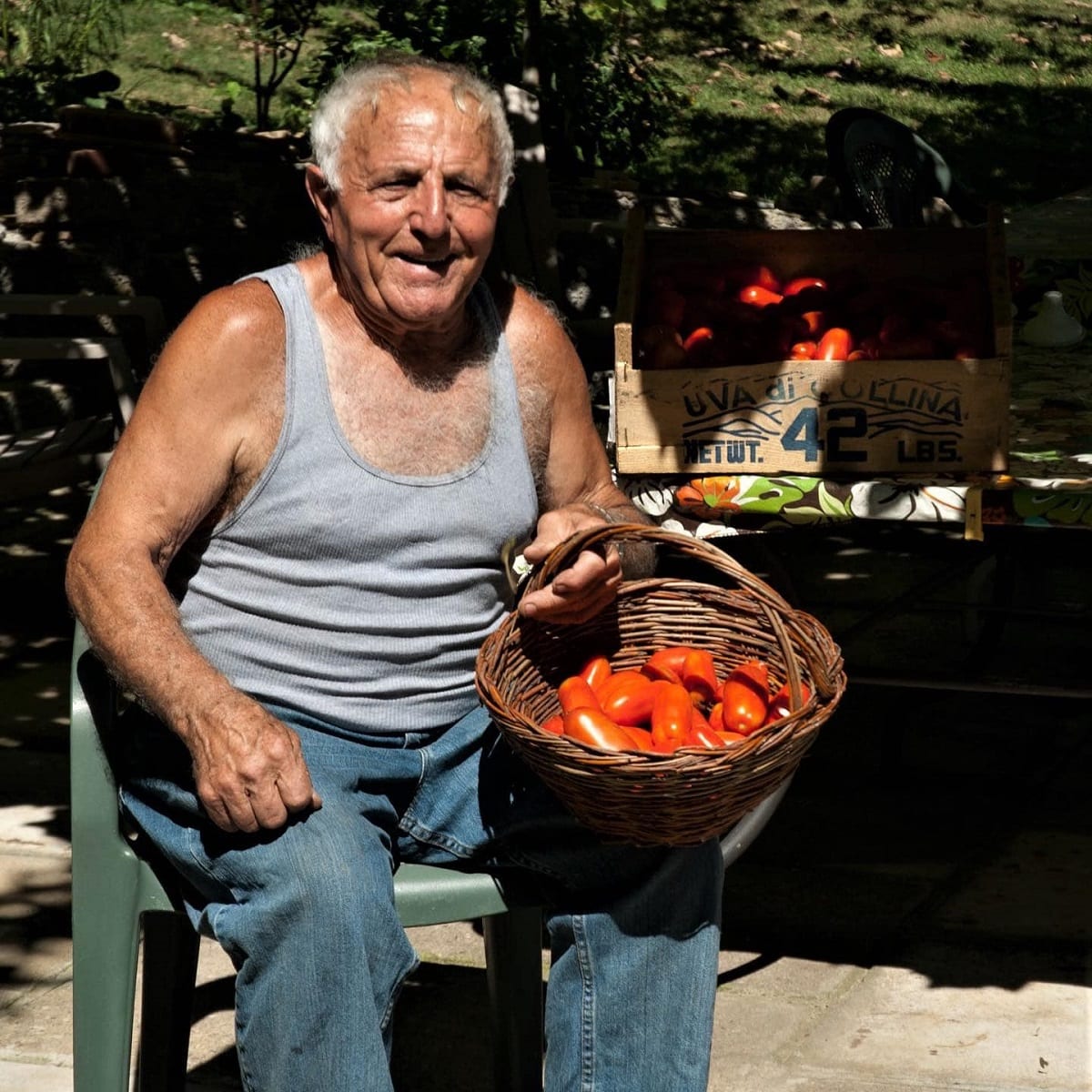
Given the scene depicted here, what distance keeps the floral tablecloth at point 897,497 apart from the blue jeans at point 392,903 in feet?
2.21

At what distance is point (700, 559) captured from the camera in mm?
2332

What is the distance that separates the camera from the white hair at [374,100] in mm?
2375

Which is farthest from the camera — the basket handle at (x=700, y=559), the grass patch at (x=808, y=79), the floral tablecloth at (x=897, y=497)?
the grass patch at (x=808, y=79)

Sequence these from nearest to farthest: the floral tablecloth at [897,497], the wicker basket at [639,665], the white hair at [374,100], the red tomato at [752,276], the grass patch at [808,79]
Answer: the wicker basket at [639,665] → the white hair at [374,100] → the floral tablecloth at [897,497] → the red tomato at [752,276] → the grass patch at [808,79]

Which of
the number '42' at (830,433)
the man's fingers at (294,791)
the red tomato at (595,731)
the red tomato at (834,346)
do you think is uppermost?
the red tomato at (834,346)

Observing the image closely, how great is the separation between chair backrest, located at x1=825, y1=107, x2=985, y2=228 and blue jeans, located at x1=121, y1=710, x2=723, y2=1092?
3414mm

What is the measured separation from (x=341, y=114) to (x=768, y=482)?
979 mm

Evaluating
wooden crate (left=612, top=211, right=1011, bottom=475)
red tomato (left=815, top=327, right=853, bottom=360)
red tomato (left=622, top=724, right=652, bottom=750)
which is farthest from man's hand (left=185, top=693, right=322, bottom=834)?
red tomato (left=815, top=327, right=853, bottom=360)

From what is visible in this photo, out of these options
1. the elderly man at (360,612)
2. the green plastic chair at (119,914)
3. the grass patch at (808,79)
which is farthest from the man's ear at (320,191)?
the grass patch at (808,79)

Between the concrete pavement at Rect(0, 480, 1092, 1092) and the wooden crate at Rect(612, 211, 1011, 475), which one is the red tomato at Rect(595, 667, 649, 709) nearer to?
the concrete pavement at Rect(0, 480, 1092, 1092)

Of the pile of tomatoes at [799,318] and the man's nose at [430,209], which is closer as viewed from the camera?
the man's nose at [430,209]

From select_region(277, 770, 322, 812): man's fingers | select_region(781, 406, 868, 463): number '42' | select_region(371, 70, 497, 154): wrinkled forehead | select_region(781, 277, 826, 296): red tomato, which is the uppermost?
select_region(371, 70, 497, 154): wrinkled forehead

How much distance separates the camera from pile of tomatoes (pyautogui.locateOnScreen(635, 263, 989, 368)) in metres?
2.96

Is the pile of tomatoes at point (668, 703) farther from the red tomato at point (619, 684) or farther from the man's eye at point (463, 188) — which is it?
the man's eye at point (463, 188)
